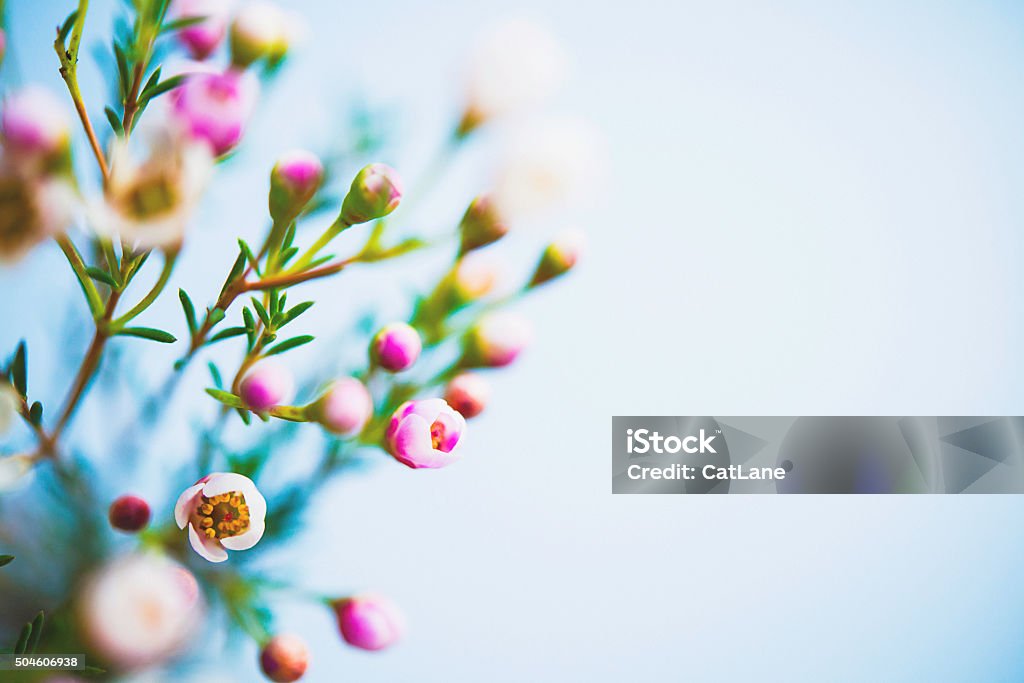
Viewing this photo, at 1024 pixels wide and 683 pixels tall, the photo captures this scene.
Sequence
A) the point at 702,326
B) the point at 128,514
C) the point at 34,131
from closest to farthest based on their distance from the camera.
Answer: the point at 34,131, the point at 128,514, the point at 702,326

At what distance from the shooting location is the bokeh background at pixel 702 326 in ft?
2.16

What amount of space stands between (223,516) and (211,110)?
30 cm

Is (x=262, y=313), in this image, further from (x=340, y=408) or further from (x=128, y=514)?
(x=128, y=514)

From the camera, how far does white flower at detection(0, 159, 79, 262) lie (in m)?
0.49

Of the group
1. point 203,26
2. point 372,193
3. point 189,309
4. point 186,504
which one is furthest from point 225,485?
point 203,26

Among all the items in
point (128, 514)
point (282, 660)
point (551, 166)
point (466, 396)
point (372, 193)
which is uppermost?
point (551, 166)

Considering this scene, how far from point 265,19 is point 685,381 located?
0.46 m

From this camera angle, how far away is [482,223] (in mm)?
555

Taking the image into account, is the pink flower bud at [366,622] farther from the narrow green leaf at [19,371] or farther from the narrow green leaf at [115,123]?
the narrow green leaf at [115,123]

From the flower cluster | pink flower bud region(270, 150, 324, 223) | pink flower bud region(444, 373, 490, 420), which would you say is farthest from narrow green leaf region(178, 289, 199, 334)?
pink flower bud region(444, 373, 490, 420)

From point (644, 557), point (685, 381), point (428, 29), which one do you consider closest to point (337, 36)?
point (428, 29)

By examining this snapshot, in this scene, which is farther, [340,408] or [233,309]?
[233,309]

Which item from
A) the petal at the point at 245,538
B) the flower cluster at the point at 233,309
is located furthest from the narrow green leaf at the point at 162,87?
the petal at the point at 245,538

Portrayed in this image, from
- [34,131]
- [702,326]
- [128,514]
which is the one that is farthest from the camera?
[702,326]
